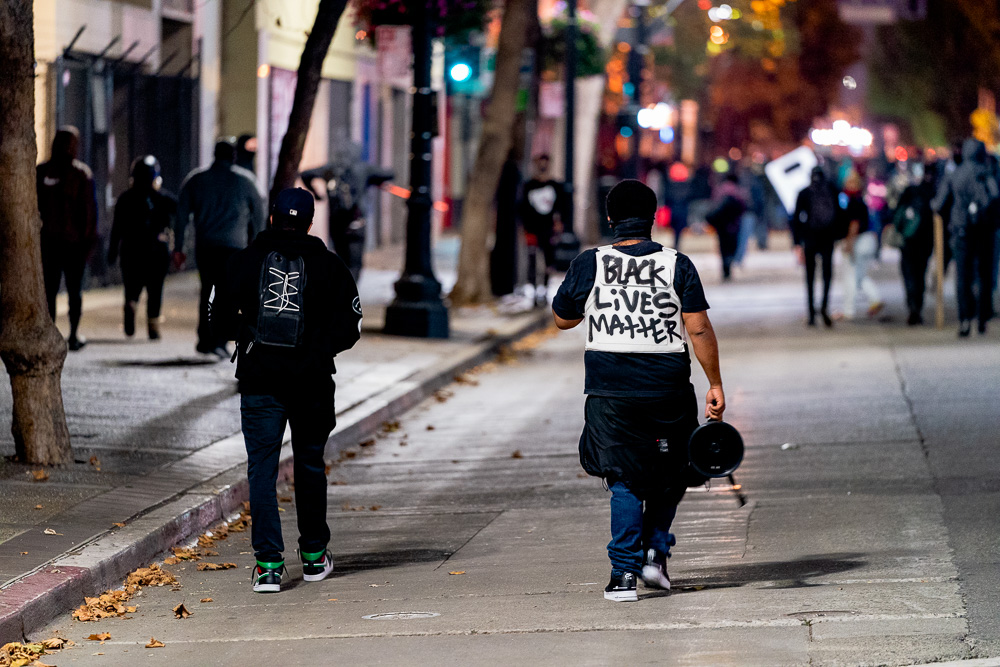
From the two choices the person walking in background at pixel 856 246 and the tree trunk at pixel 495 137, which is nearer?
the person walking in background at pixel 856 246

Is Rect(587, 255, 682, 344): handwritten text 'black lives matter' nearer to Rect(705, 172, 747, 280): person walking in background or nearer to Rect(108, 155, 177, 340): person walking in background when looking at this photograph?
Rect(108, 155, 177, 340): person walking in background

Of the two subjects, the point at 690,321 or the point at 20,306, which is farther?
the point at 20,306

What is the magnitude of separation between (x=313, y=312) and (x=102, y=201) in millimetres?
15149

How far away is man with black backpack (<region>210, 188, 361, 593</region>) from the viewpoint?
730 cm

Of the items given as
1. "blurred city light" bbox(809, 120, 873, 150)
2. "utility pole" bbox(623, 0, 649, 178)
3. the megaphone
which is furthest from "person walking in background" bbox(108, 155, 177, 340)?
"blurred city light" bbox(809, 120, 873, 150)

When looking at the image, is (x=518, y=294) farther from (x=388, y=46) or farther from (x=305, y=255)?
(x=305, y=255)

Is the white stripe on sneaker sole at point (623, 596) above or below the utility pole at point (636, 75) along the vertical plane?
below

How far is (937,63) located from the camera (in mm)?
73938

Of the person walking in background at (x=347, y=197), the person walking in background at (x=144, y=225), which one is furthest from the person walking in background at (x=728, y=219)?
the person walking in background at (x=144, y=225)

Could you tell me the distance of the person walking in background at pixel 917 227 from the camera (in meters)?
18.7

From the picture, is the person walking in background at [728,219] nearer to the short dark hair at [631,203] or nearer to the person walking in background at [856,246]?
the person walking in background at [856,246]

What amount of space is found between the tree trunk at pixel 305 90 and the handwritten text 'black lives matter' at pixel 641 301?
6.16 meters

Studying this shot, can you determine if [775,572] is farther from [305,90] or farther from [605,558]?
[305,90]

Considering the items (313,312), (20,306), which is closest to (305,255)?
(313,312)
